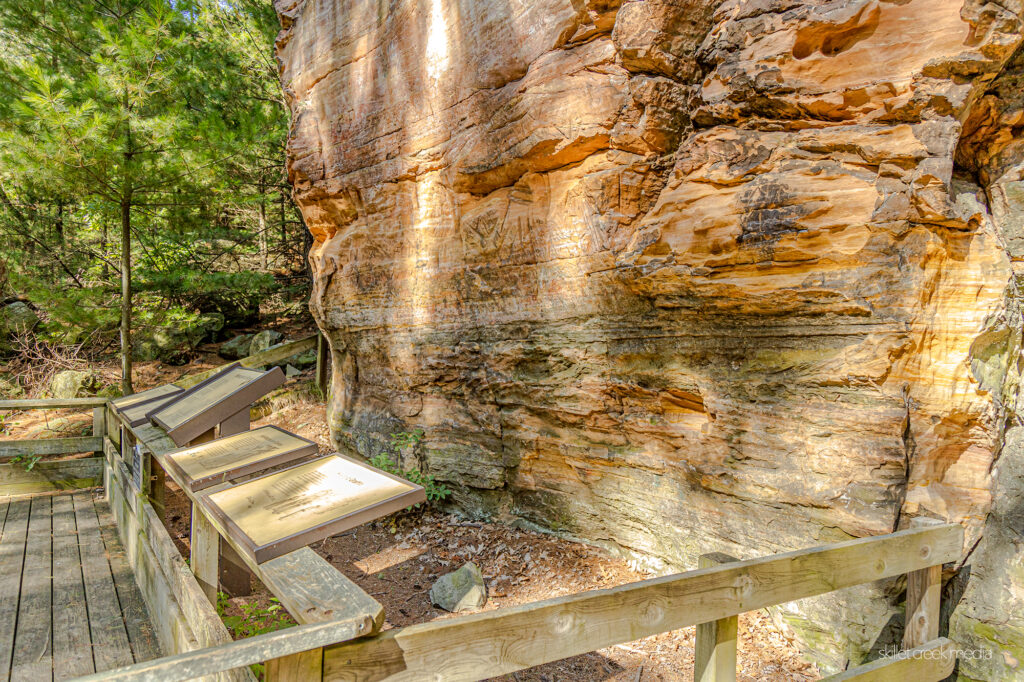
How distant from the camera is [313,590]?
1997 millimetres

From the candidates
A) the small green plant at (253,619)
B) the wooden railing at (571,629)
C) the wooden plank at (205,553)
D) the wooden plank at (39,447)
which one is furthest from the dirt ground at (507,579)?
the wooden plank at (39,447)

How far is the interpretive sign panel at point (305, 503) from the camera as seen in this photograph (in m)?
2.31

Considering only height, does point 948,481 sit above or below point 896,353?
below

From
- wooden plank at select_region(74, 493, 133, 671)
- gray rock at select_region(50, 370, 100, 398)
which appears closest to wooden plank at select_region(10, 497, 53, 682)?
wooden plank at select_region(74, 493, 133, 671)

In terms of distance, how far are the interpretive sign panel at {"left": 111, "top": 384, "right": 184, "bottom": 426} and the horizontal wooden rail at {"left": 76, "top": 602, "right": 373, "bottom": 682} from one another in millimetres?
4452

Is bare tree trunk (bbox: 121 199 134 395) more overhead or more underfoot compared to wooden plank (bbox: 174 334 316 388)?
more overhead

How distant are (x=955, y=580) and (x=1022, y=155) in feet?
9.68

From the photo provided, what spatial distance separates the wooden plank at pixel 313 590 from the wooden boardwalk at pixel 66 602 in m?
1.97

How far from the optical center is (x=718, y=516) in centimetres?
446

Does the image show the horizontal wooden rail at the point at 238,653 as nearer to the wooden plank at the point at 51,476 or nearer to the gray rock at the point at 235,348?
the wooden plank at the point at 51,476

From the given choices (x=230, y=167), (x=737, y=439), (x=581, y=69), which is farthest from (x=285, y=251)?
(x=737, y=439)

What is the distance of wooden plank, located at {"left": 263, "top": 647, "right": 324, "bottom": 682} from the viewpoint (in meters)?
1.70

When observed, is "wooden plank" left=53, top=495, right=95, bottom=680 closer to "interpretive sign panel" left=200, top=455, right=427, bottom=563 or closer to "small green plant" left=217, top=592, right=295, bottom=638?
"small green plant" left=217, top=592, right=295, bottom=638

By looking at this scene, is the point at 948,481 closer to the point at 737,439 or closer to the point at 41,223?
the point at 737,439
